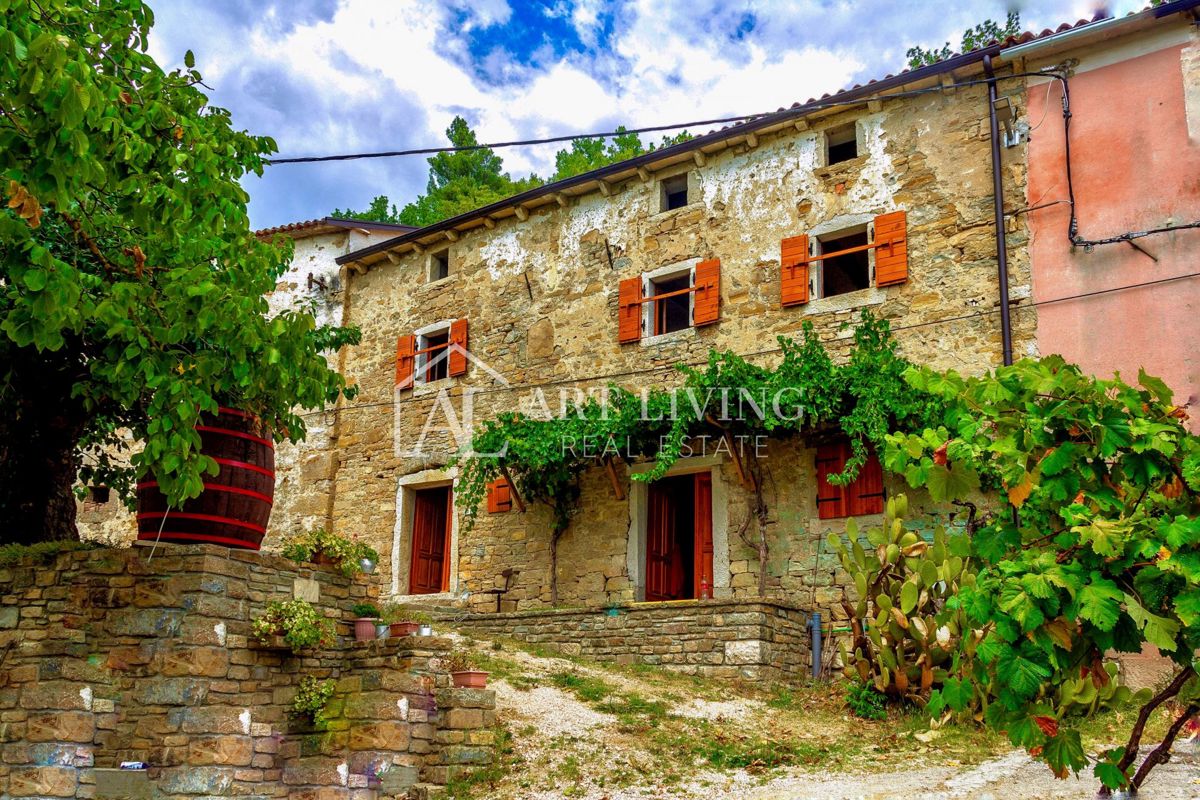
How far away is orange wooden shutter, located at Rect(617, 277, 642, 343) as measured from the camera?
1280 centimetres

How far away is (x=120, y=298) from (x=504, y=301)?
8.55 metres

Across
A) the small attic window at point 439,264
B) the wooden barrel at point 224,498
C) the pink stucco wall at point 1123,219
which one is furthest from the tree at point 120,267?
the small attic window at point 439,264

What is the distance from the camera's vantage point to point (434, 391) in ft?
47.6

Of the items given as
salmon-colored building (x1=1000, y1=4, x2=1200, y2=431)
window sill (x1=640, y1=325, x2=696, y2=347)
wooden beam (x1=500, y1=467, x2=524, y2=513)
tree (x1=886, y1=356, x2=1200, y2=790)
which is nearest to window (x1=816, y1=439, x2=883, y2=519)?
salmon-colored building (x1=1000, y1=4, x2=1200, y2=431)

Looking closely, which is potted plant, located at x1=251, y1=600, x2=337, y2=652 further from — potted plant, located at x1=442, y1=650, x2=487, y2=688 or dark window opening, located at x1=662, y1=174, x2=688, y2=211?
dark window opening, located at x1=662, y1=174, x2=688, y2=211

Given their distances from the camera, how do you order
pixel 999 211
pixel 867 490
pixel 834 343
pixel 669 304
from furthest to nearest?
pixel 669 304, pixel 834 343, pixel 867 490, pixel 999 211

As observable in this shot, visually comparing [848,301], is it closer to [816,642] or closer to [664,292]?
[664,292]

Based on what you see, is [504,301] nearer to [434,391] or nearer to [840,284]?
[434,391]

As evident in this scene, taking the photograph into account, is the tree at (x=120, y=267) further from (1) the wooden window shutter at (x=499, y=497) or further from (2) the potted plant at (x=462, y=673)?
(1) the wooden window shutter at (x=499, y=497)

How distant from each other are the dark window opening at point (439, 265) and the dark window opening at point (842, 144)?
5.71m

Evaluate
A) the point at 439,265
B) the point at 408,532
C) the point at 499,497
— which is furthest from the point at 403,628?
the point at 439,265

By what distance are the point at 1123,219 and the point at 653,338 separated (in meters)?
5.08

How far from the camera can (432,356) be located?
14844mm

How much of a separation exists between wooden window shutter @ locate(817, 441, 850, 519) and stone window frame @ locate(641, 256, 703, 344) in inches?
86.8
